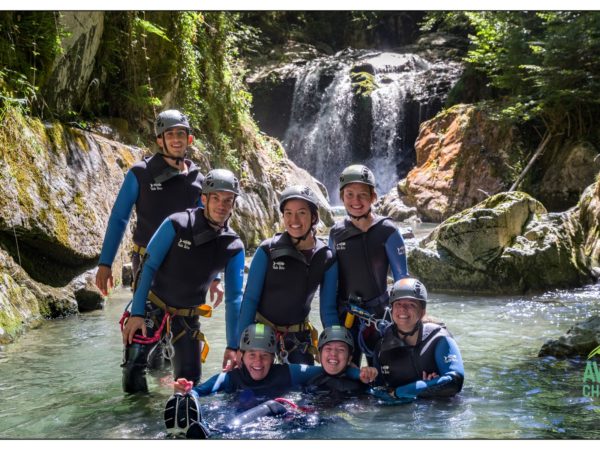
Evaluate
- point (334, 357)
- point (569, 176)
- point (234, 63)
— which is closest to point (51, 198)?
point (334, 357)

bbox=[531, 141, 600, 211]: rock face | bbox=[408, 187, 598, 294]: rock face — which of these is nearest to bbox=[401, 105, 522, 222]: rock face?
bbox=[531, 141, 600, 211]: rock face

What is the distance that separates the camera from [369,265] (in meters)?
4.72

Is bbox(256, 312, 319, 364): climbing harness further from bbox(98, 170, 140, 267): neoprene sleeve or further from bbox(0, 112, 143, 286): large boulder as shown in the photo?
bbox(0, 112, 143, 286): large boulder

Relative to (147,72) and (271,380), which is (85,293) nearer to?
(271,380)

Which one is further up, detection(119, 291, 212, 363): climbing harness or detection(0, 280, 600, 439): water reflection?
detection(119, 291, 212, 363): climbing harness

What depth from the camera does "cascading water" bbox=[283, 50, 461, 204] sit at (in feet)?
71.9

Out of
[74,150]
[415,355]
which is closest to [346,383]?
[415,355]

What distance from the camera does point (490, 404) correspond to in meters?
4.43

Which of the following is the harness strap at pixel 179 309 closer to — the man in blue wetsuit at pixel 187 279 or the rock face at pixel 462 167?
the man in blue wetsuit at pixel 187 279

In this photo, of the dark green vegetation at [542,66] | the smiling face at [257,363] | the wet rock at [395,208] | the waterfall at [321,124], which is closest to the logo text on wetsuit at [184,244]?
the smiling face at [257,363]

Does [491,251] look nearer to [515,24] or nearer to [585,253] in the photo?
[585,253]

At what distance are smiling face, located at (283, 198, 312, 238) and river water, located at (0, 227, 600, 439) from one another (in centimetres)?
109

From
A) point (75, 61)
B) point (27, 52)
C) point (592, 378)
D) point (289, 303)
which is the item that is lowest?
point (592, 378)

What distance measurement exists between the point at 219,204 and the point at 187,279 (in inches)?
21.9
